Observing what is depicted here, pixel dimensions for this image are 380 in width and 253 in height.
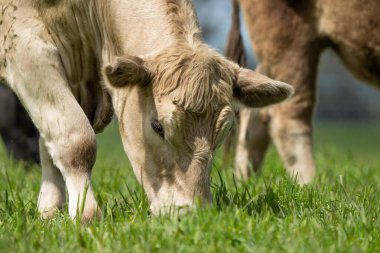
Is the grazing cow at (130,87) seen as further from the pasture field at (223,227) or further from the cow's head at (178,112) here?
the pasture field at (223,227)

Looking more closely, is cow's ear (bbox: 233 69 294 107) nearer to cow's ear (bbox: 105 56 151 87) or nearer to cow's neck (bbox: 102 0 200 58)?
cow's neck (bbox: 102 0 200 58)

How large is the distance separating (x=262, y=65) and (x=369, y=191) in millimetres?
2619

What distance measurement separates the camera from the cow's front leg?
17.1 ft

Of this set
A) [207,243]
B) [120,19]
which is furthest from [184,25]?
[207,243]

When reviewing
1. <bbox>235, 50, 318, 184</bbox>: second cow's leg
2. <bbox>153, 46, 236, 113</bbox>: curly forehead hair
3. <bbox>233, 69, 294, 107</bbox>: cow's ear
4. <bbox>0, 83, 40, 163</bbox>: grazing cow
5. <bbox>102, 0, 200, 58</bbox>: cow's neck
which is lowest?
<bbox>0, 83, 40, 163</bbox>: grazing cow

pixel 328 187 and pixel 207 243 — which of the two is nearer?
pixel 207 243

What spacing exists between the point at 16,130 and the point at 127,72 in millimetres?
4979

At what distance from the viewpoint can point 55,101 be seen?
15.4 feet

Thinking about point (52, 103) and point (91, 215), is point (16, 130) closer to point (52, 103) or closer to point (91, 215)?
point (52, 103)

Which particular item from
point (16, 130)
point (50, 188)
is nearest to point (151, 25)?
point (50, 188)

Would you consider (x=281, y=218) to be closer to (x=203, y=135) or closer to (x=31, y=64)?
(x=203, y=135)

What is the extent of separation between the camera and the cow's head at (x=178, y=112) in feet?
13.9

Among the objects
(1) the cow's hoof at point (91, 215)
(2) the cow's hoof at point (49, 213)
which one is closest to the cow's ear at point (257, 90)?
(1) the cow's hoof at point (91, 215)

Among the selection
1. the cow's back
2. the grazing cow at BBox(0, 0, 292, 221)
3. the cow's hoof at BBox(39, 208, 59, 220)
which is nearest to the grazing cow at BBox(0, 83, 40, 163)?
the cow's back
